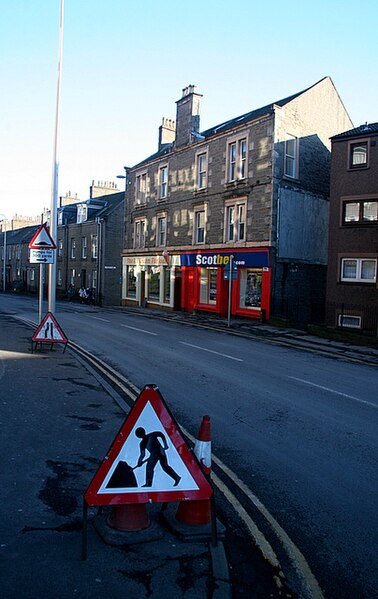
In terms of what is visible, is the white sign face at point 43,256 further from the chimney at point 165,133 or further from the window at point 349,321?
the chimney at point 165,133

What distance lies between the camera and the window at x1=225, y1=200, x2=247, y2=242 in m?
27.3

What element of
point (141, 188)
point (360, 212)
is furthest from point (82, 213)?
point (360, 212)

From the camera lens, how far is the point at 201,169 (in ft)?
102

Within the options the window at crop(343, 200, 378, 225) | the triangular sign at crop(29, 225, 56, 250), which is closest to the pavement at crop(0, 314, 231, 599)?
the triangular sign at crop(29, 225, 56, 250)

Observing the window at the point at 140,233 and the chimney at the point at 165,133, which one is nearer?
the window at the point at 140,233

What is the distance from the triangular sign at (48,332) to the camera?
45.2 feet

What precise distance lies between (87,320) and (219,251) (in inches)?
335

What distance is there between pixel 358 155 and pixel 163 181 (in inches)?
635

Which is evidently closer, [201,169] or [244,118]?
[244,118]

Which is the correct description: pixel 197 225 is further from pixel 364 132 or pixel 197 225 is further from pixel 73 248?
pixel 73 248

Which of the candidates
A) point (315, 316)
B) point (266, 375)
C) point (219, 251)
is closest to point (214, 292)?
point (219, 251)

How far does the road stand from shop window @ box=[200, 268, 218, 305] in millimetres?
13043

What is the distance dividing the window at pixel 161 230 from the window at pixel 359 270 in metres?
14.9

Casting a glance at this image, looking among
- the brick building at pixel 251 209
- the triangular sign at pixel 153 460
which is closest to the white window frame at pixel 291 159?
the brick building at pixel 251 209
